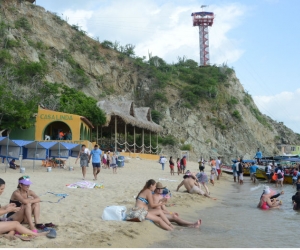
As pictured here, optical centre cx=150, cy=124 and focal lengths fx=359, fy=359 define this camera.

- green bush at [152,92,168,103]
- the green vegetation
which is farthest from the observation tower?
the green vegetation

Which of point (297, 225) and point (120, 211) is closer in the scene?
point (120, 211)

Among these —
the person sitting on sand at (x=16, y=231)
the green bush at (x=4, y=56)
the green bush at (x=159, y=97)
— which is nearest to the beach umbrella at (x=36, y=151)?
the person sitting on sand at (x=16, y=231)

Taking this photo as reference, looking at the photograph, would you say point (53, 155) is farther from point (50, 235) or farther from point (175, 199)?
point (50, 235)

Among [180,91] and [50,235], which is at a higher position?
[180,91]

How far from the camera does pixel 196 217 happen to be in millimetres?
8352

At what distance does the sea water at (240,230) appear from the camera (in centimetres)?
584

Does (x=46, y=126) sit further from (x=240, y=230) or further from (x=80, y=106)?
(x=240, y=230)

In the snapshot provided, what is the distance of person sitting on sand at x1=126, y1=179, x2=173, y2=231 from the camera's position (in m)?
6.31

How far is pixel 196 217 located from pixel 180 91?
143 feet

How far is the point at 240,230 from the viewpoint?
6.99 meters

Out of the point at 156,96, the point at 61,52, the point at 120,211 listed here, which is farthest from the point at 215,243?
the point at 156,96

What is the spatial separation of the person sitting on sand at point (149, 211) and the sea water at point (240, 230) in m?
0.26

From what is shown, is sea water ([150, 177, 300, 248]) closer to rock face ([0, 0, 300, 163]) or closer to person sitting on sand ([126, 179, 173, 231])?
person sitting on sand ([126, 179, 173, 231])

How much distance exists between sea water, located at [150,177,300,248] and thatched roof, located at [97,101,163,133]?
17798 millimetres
